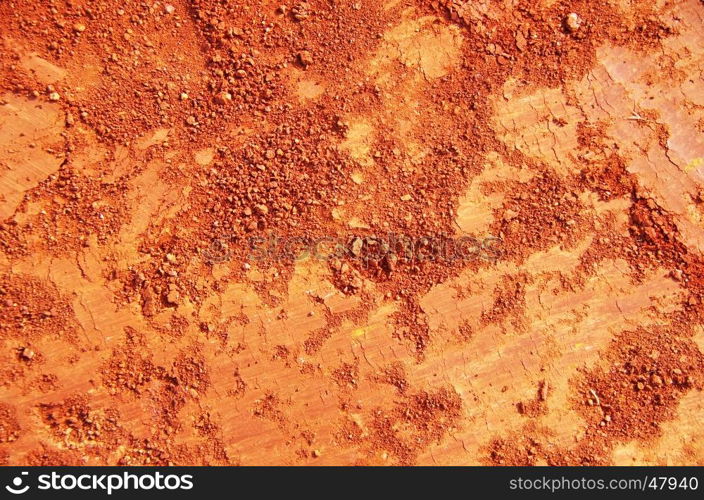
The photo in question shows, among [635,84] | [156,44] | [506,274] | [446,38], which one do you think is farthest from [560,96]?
[156,44]

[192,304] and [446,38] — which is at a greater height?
[446,38]

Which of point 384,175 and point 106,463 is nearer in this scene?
point 106,463

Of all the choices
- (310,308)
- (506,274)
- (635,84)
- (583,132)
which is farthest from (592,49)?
(310,308)

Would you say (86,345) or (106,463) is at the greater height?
(86,345)

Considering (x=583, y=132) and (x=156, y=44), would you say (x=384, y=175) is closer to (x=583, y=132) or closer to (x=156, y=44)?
(x=583, y=132)

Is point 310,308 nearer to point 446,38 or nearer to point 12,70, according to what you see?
point 446,38

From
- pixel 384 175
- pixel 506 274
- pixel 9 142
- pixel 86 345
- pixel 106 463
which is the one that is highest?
pixel 9 142
